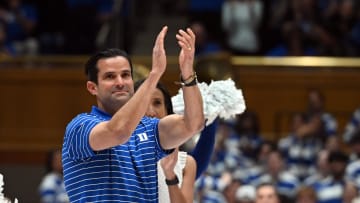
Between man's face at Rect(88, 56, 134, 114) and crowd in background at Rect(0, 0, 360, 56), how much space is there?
26.3 ft

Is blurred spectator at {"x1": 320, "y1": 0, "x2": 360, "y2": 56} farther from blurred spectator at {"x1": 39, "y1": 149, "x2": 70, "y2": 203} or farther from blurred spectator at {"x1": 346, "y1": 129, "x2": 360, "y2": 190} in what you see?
blurred spectator at {"x1": 39, "y1": 149, "x2": 70, "y2": 203}

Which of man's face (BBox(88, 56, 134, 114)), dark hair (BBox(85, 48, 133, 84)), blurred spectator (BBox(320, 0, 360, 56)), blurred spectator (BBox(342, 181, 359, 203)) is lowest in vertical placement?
blurred spectator (BBox(342, 181, 359, 203))

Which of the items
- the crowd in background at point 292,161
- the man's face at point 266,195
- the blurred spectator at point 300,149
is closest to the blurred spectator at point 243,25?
the crowd in background at point 292,161

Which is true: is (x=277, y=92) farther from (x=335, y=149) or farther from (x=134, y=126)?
(x=134, y=126)

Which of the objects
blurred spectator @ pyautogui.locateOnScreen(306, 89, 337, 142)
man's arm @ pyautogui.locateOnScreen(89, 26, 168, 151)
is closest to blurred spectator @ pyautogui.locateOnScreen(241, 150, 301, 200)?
blurred spectator @ pyautogui.locateOnScreen(306, 89, 337, 142)

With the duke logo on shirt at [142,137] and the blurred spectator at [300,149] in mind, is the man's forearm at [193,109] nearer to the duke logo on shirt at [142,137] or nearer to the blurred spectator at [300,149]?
the duke logo on shirt at [142,137]

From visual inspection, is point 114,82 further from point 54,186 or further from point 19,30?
point 19,30

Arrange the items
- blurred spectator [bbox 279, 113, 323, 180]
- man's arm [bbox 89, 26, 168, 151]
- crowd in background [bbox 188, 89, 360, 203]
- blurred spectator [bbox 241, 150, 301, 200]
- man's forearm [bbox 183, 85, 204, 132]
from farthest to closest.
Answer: blurred spectator [bbox 279, 113, 323, 180], blurred spectator [bbox 241, 150, 301, 200], crowd in background [bbox 188, 89, 360, 203], man's forearm [bbox 183, 85, 204, 132], man's arm [bbox 89, 26, 168, 151]

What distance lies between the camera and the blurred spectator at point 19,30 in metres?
13.9

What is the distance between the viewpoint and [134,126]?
4555mm

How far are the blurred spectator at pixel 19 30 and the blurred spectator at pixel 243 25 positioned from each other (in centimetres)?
229

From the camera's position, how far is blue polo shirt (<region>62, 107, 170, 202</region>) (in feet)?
15.8

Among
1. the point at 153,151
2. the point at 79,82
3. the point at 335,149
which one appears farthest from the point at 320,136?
the point at 153,151

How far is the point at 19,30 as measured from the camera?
1405 centimetres
